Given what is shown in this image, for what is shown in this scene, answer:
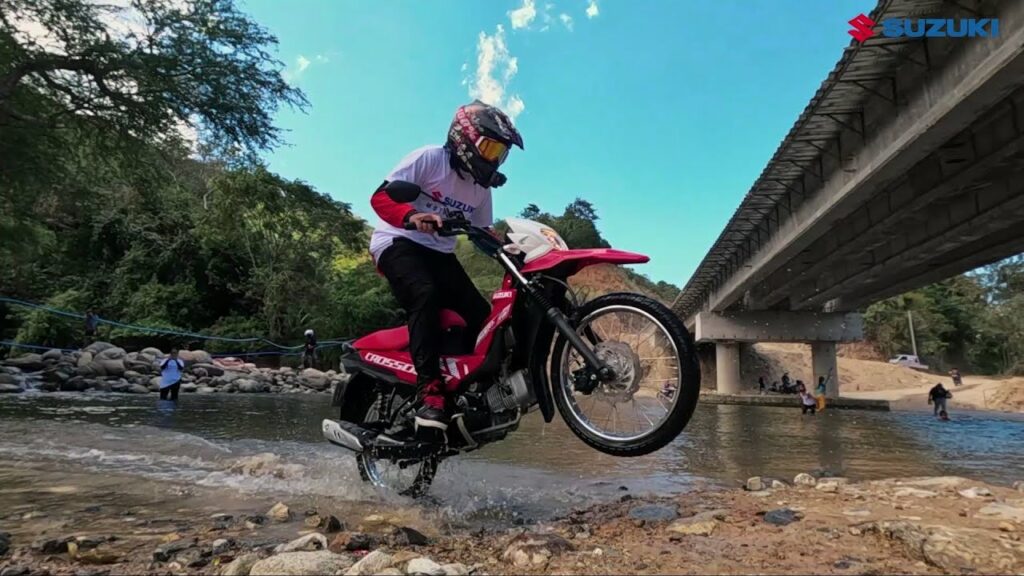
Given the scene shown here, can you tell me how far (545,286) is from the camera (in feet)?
11.5

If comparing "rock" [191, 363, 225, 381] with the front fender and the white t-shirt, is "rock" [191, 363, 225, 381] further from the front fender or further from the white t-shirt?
the front fender

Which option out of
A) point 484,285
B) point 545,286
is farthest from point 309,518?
point 484,285

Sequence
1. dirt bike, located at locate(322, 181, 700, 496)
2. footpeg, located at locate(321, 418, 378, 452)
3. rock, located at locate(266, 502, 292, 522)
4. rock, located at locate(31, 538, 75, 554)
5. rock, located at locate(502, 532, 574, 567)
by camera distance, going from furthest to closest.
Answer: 1. footpeg, located at locate(321, 418, 378, 452)
2. rock, located at locate(266, 502, 292, 522)
3. dirt bike, located at locate(322, 181, 700, 496)
4. rock, located at locate(31, 538, 75, 554)
5. rock, located at locate(502, 532, 574, 567)

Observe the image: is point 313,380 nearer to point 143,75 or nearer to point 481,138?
point 143,75

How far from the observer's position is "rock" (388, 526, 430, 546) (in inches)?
108

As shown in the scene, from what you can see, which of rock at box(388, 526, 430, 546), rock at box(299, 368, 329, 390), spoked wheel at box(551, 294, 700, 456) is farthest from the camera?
rock at box(299, 368, 329, 390)

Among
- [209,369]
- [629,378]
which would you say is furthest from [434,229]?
[209,369]

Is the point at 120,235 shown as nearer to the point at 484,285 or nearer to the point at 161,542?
the point at 484,285

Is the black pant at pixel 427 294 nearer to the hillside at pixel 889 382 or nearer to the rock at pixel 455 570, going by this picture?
the rock at pixel 455 570

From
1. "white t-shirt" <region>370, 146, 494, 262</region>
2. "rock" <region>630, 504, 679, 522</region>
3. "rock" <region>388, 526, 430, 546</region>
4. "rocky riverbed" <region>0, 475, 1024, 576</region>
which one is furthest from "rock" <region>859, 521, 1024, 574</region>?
"white t-shirt" <region>370, 146, 494, 262</region>

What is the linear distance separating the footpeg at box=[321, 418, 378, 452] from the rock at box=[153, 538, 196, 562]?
138cm

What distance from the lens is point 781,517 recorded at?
9.66ft

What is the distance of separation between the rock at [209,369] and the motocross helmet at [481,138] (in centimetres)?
1978

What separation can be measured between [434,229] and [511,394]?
1071mm
